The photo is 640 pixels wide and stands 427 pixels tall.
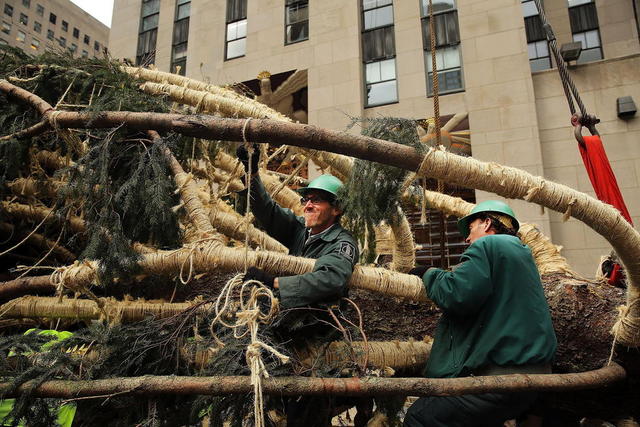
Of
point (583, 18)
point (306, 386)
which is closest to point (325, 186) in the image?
point (306, 386)

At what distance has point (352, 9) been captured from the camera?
14.0 metres

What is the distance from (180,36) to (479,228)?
18517 mm

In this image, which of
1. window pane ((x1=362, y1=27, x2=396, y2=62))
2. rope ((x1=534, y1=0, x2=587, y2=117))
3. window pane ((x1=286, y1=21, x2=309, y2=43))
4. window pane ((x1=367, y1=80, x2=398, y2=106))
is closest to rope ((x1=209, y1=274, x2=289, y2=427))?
rope ((x1=534, y1=0, x2=587, y2=117))

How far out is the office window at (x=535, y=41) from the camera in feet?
43.6

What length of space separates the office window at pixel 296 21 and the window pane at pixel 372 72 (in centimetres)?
281

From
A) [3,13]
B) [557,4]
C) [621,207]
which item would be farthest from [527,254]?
[3,13]

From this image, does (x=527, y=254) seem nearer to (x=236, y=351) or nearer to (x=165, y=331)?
(x=236, y=351)

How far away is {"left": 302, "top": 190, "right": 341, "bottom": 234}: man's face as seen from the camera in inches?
111

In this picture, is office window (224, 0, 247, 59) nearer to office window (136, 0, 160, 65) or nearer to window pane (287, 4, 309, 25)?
window pane (287, 4, 309, 25)

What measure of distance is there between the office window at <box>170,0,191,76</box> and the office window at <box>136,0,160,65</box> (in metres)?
1.24

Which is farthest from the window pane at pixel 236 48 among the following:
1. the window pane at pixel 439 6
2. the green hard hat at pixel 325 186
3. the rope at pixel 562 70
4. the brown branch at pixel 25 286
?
the green hard hat at pixel 325 186

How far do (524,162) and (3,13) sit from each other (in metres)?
61.0

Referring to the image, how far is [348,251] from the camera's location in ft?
8.20

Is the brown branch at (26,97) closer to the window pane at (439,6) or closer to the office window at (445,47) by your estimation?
the office window at (445,47)
